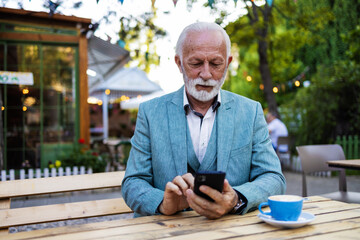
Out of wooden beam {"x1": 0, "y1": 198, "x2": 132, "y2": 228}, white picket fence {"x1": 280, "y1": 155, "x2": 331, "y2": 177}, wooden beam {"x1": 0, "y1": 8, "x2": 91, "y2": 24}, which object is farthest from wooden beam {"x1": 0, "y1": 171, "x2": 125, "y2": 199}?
white picket fence {"x1": 280, "y1": 155, "x2": 331, "y2": 177}

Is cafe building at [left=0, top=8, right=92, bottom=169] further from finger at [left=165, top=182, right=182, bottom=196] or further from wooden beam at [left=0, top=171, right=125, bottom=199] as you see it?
finger at [left=165, top=182, right=182, bottom=196]

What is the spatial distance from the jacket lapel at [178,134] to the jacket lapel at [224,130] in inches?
7.3

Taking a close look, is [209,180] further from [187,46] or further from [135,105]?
[135,105]

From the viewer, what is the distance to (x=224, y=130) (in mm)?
1894

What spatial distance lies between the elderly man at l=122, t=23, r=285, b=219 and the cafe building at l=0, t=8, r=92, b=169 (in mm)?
6348

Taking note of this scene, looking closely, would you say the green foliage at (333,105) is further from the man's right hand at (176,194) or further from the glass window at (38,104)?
the man's right hand at (176,194)

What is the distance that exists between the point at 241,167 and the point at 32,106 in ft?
23.3

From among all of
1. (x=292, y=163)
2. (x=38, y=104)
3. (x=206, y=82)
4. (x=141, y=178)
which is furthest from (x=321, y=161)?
(x=38, y=104)

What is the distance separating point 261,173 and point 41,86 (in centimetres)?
719

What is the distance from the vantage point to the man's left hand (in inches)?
56.2

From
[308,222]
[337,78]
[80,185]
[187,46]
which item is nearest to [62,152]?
[80,185]

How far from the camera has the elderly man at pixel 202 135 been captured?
6.12 ft

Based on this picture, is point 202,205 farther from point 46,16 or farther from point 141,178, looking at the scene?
point 46,16

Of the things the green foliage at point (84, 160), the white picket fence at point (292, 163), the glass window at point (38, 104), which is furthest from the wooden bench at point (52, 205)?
the white picket fence at point (292, 163)
